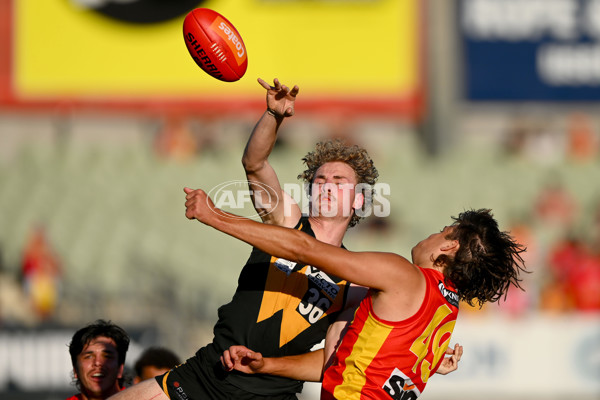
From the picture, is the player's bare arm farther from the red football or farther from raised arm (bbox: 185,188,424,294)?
the red football

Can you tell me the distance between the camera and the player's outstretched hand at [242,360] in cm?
426

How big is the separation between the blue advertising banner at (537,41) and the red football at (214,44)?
12.6m

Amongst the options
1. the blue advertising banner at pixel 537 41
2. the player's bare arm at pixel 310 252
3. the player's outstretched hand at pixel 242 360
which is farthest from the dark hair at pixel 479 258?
the blue advertising banner at pixel 537 41

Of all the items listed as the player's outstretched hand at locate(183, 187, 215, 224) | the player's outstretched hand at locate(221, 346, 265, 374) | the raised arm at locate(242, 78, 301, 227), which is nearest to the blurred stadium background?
the raised arm at locate(242, 78, 301, 227)

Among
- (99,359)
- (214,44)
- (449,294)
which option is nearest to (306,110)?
(214,44)

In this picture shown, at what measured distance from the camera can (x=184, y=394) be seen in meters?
4.70

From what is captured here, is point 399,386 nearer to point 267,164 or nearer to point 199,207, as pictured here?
point 199,207

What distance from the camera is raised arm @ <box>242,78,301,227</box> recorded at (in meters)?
4.78

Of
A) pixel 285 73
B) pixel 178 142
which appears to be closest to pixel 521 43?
pixel 285 73

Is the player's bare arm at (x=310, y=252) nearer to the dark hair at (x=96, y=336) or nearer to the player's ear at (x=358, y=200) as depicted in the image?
the player's ear at (x=358, y=200)

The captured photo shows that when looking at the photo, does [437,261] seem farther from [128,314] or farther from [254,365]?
[128,314]

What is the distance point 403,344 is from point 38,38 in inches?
582

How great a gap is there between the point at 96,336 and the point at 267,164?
5.00 feet

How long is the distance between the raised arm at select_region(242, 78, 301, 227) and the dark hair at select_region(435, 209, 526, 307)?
1024mm
